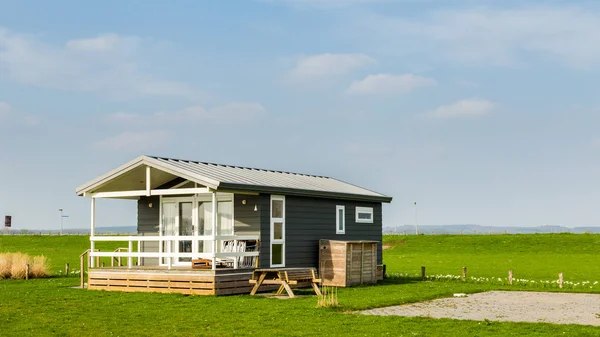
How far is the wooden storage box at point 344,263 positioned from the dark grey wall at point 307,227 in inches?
15.8

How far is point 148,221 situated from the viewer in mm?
24734

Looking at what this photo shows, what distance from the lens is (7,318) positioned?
15.1 meters

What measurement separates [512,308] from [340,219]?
978 cm

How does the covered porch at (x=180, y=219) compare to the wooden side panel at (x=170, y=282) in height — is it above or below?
above

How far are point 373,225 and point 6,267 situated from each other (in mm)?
13767

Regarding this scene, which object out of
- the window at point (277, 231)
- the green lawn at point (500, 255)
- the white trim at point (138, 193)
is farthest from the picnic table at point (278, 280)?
the green lawn at point (500, 255)

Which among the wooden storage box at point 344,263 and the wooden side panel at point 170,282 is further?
the wooden storage box at point 344,263

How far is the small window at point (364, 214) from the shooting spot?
26875 millimetres

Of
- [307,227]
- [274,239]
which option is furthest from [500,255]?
[274,239]

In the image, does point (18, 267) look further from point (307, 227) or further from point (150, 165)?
point (307, 227)

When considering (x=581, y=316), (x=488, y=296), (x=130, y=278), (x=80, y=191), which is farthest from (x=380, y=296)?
(x=80, y=191)

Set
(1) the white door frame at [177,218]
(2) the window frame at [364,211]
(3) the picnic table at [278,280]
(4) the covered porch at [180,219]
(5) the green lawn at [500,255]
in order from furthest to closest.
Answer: (5) the green lawn at [500,255] → (2) the window frame at [364,211] → (1) the white door frame at [177,218] → (4) the covered porch at [180,219] → (3) the picnic table at [278,280]

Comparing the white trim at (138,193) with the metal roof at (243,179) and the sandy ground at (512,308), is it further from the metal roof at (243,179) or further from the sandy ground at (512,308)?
the sandy ground at (512,308)

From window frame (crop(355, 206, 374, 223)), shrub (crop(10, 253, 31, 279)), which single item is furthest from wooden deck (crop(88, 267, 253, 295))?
window frame (crop(355, 206, 374, 223))
